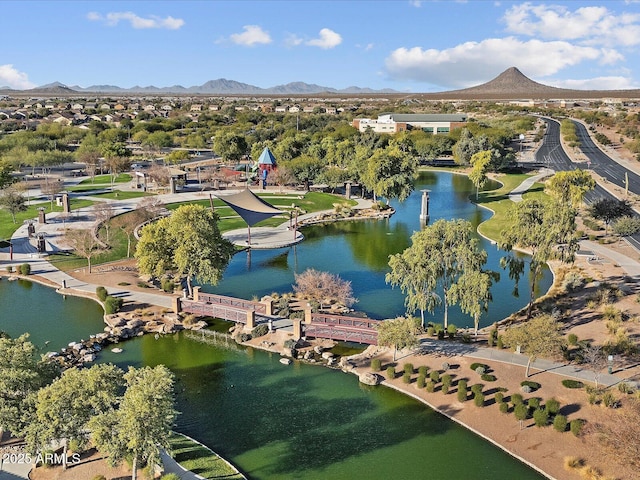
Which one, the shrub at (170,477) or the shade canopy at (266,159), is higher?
the shade canopy at (266,159)

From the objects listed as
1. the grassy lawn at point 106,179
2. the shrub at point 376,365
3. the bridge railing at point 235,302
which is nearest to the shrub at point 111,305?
the bridge railing at point 235,302

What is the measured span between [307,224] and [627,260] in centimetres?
3584

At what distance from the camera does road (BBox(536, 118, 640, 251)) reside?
81.3 meters

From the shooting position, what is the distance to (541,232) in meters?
38.8

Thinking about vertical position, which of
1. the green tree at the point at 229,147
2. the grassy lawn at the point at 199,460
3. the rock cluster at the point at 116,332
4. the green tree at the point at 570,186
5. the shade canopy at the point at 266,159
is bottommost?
the grassy lawn at the point at 199,460

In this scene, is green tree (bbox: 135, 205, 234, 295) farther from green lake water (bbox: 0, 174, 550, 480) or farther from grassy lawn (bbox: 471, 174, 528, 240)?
grassy lawn (bbox: 471, 174, 528, 240)

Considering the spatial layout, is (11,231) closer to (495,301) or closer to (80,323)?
(80,323)

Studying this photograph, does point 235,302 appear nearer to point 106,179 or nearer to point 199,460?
point 199,460

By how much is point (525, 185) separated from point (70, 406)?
82.3m

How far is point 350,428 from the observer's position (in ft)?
92.7

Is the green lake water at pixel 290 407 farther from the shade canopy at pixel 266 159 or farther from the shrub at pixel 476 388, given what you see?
the shade canopy at pixel 266 159

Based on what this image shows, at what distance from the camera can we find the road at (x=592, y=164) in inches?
3201

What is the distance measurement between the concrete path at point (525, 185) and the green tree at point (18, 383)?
6734 cm

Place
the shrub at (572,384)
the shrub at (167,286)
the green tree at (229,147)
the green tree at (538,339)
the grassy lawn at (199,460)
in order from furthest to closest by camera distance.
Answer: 1. the green tree at (229,147)
2. the shrub at (167,286)
3. the green tree at (538,339)
4. the shrub at (572,384)
5. the grassy lawn at (199,460)
